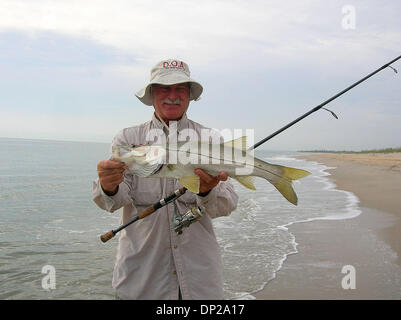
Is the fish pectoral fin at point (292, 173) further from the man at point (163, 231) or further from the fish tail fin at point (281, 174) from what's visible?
the man at point (163, 231)

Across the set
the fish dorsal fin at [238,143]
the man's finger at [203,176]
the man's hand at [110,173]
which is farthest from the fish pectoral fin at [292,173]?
the man's hand at [110,173]

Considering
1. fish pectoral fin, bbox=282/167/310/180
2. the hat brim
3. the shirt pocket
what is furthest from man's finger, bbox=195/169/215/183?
the hat brim

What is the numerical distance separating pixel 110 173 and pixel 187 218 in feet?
2.47

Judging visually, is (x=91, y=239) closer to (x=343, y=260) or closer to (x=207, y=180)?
(x=343, y=260)

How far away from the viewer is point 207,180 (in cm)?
313

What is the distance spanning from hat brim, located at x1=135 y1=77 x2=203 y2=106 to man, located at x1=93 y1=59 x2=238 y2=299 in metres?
0.02

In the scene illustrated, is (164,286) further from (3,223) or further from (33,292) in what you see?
(3,223)

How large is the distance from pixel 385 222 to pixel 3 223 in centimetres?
1077

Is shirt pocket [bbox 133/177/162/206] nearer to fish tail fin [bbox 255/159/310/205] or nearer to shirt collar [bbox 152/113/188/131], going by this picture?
shirt collar [bbox 152/113/188/131]

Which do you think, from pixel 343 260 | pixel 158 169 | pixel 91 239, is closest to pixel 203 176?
pixel 158 169

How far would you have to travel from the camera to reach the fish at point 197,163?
2998 mm

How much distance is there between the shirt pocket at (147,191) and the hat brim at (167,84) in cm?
88

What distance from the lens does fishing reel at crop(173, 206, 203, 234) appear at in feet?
10.3
